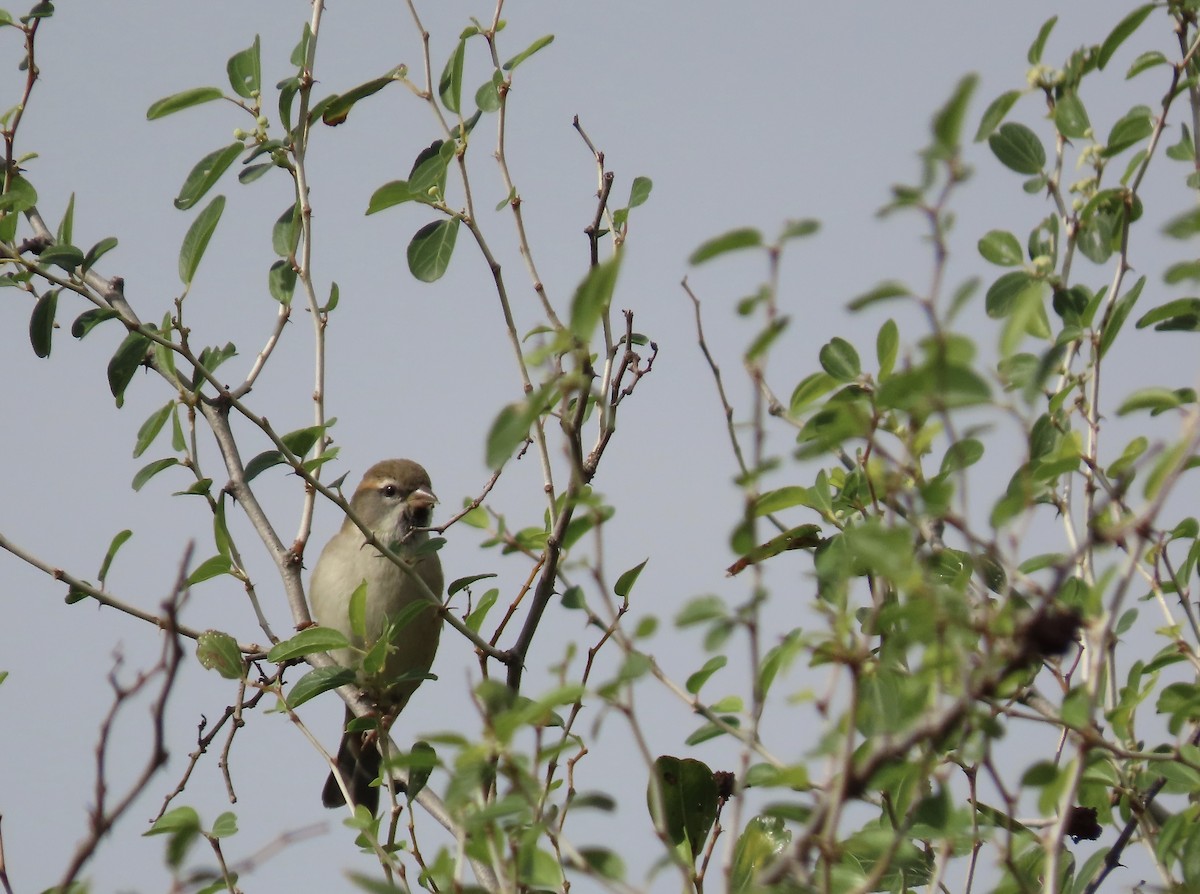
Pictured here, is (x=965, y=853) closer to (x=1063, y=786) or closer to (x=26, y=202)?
(x=1063, y=786)

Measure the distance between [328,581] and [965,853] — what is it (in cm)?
443

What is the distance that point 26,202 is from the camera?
396cm

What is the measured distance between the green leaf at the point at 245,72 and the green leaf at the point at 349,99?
0.22 m

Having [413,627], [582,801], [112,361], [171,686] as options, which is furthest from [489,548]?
[413,627]

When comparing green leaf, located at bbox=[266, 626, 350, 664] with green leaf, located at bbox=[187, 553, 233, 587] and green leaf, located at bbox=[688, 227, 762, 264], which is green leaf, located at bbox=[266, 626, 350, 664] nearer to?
green leaf, located at bbox=[187, 553, 233, 587]

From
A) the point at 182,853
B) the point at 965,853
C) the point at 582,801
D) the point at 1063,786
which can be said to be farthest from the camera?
the point at 965,853

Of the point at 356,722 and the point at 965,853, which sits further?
the point at 356,722

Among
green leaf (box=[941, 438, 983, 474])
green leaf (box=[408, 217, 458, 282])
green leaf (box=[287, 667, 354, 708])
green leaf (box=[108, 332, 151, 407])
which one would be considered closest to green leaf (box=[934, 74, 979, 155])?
green leaf (box=[941, 438, 983, 474])

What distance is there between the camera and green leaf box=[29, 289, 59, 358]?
3.98 meters

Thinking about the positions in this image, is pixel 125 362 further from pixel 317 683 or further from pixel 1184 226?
pixel 1184 226

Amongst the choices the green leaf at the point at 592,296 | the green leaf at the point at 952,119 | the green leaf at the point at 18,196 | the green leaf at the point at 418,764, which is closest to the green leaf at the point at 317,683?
the green leaf at the point at 418,764

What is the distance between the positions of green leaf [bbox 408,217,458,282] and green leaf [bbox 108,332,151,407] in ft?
2.52

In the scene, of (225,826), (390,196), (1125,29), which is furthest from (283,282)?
(1125,29)

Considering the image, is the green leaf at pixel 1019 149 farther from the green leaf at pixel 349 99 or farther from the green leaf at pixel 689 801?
the green leaf at pixel 349 99
